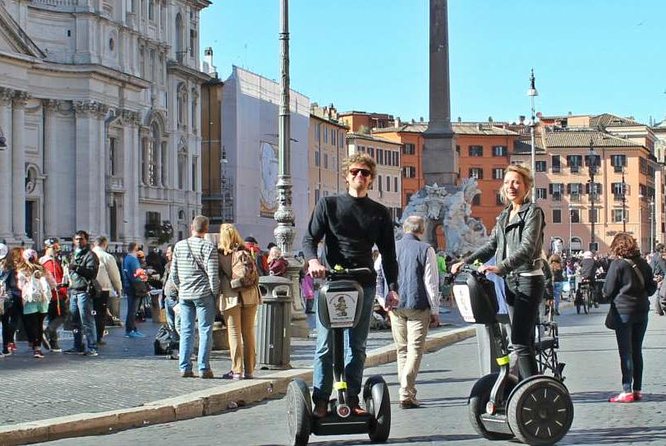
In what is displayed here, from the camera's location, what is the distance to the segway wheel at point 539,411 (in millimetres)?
9062

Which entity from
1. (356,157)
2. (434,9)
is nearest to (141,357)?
(356,157)

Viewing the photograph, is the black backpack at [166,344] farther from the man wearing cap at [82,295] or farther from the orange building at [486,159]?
the orange building at [486,159]

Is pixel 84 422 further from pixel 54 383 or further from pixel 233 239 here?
pixel 233 239

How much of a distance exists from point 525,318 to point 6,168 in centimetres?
5094

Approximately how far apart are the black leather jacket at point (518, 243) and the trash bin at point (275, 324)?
5.93 meters

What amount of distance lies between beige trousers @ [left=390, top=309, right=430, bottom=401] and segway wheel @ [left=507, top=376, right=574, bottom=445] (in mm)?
2955

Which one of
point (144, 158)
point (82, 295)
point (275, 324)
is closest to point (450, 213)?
point (82, 295)

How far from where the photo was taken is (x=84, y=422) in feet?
35.9

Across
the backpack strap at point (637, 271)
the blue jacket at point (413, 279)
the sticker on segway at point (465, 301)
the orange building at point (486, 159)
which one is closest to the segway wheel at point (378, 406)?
the sticker on segway at point (465, 301)

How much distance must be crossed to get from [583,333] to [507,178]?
51.2ft

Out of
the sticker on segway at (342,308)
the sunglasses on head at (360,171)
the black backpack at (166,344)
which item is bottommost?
the black backpack at (166,344)

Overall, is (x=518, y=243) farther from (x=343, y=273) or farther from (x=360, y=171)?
(x=343, y=273)

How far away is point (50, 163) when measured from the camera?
64.7 metres

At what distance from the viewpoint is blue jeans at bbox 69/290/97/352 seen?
1784 cm
